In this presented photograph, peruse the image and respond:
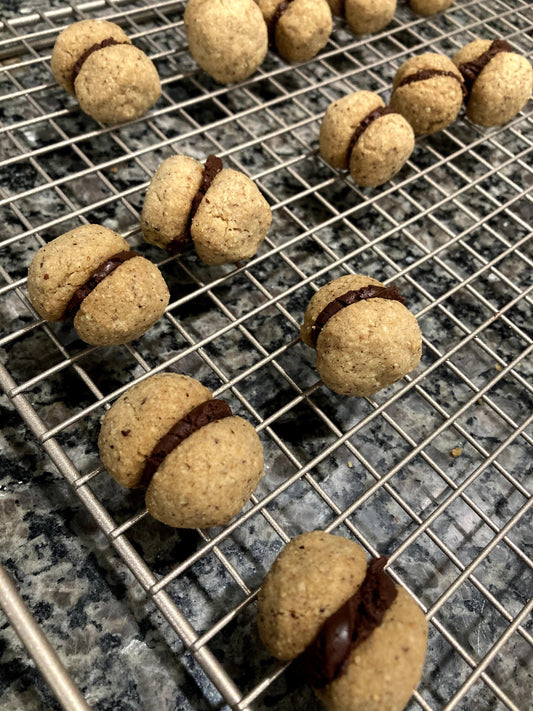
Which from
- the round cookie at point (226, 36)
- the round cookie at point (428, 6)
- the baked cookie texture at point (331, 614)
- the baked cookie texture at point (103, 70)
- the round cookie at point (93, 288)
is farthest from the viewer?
the round cookie at point (428, 6)

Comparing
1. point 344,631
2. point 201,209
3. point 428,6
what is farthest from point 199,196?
point 428,6

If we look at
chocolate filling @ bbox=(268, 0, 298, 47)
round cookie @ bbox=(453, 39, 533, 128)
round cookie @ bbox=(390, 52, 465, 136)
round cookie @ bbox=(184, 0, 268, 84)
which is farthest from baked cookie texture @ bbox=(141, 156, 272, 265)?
round cookie @ bbox=(453, 39, 533, 128)

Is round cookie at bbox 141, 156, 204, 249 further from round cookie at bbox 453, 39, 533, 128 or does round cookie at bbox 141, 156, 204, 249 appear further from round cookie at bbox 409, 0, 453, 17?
round cookie at bbox 409, 0, 453, 17

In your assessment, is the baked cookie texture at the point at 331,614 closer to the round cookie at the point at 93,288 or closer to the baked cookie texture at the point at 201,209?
the round cookie at the point at 93,288

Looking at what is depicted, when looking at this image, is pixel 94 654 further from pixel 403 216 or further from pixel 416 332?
pixel 403 216

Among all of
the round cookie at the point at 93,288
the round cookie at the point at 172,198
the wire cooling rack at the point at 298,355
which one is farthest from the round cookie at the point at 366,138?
the round cookie at the point at 93,288

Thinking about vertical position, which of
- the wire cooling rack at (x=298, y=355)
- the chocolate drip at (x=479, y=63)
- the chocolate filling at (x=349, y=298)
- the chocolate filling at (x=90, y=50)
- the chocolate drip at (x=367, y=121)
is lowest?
the wire cooling rack at (x=298, y=355)

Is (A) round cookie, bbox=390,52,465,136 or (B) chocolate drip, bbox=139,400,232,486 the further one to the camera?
(A) round cookie, bbox=390,52,465,136

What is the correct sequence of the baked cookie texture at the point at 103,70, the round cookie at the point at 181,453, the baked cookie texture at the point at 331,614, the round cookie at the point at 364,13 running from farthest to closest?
the round cookie at the point at 364,13
the baked cookie texture at the point at 103,70
the round cookie at the point at 181,453
the baked cookie texture at the point at 331,614
